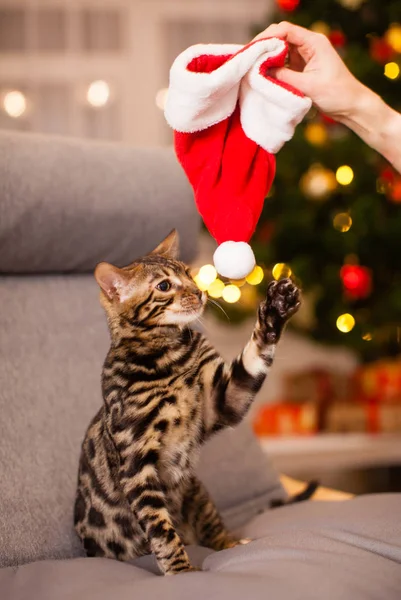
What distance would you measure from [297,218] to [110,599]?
7.18ft

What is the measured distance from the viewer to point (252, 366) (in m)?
1.00

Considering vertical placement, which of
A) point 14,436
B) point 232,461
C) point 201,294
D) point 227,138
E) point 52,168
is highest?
point 227,138

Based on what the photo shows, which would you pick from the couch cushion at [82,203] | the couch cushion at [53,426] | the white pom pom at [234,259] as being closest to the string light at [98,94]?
the couch cushion at [82,203]

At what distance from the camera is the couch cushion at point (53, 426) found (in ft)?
3.68

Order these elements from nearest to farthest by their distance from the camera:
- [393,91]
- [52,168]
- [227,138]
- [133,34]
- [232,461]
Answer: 1. [227,138]
2. [52,168]
3. [232,461]
4. [393,91]
5. [133,34]

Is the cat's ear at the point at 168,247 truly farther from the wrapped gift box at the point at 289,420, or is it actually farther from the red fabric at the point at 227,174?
the wrapped gift box at the point at 289,420

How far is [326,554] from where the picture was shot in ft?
2.82

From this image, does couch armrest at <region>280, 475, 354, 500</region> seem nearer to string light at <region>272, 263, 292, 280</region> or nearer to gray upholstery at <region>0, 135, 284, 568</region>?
gray upholstery at <region>0, 135, 284, 568</region>

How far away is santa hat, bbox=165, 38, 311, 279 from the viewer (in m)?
0.93

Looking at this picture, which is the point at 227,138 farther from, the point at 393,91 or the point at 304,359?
the point at 304,359

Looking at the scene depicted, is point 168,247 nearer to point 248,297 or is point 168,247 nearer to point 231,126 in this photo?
point 231,126

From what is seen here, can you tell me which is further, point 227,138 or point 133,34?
point 133,34

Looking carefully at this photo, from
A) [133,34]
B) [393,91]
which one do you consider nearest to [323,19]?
[393,91]

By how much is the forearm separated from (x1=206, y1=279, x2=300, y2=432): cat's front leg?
15.1 inches
